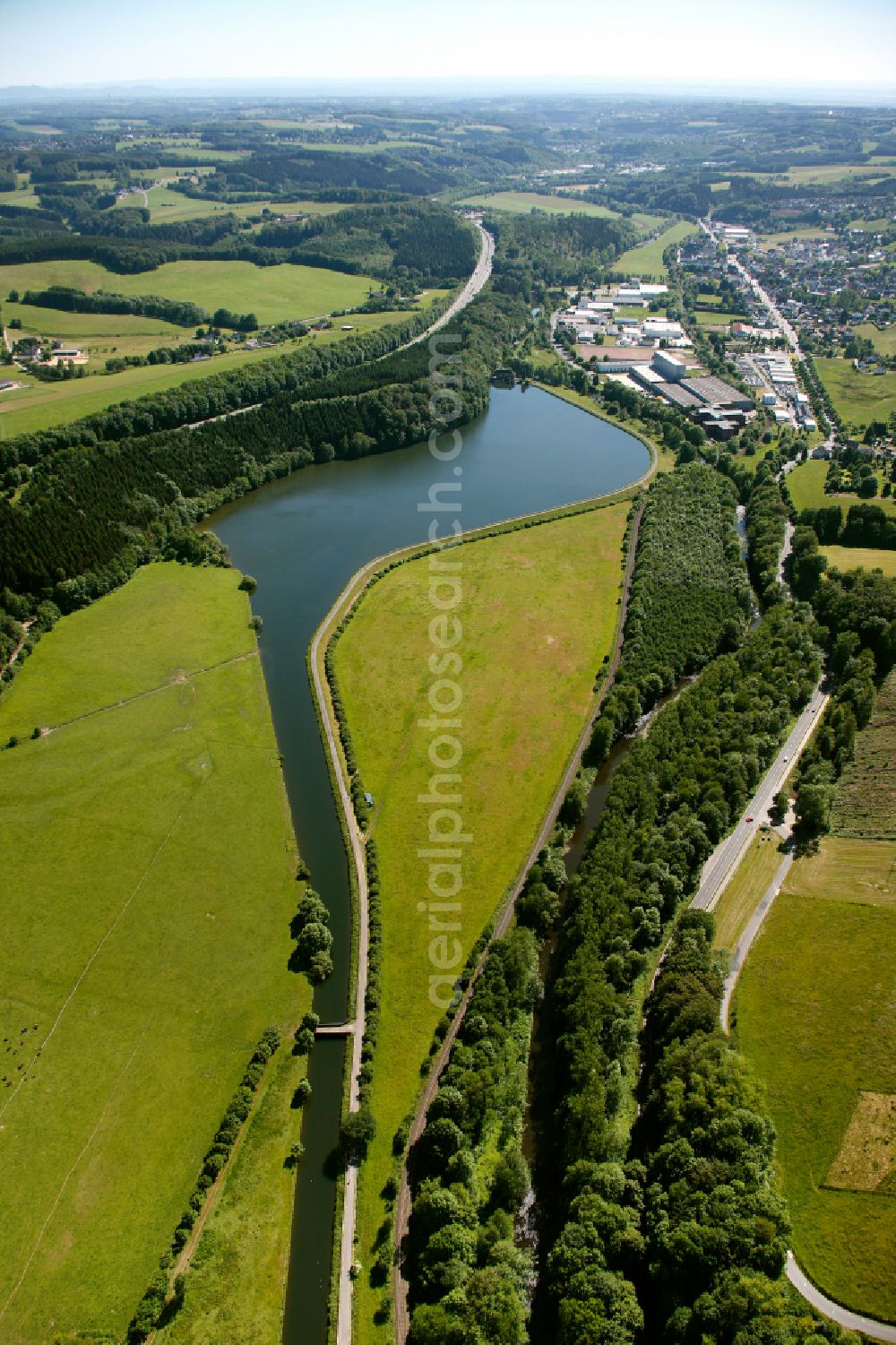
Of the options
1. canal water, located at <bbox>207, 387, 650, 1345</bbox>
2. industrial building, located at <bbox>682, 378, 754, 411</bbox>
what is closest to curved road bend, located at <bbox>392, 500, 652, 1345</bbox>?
canal water, located at <bbox>207, 387, 650, 1345</bbox>

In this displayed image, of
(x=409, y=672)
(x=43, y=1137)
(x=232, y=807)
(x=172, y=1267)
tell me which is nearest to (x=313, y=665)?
(x=409, y=672)

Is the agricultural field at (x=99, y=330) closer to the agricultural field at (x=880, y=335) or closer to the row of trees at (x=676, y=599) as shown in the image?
the row of trees at (x=676, y=599)

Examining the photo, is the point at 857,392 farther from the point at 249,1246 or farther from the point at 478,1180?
the point at 249,1246

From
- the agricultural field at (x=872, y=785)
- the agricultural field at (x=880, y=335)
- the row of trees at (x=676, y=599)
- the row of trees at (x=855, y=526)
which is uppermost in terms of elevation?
the agricultural field at (x=880, y=335)

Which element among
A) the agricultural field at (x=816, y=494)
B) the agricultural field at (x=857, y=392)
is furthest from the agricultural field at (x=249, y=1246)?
the agricultural field at (x=857, y=392)

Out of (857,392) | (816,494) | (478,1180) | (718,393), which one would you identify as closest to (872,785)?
(478,1180)
